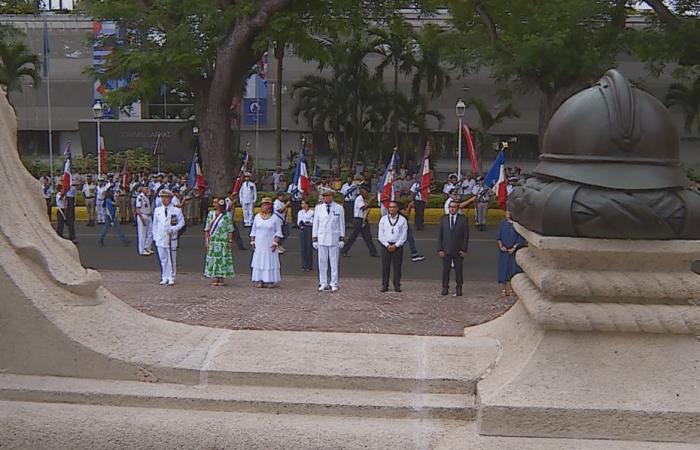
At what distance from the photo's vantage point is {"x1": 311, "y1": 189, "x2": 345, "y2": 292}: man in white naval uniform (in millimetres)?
12328

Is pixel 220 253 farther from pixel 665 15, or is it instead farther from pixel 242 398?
pixel 665 15

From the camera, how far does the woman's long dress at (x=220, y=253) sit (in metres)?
12.4

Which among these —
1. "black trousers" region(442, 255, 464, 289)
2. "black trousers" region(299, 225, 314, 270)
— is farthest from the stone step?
"black trousers" region(299, 225, 314, 270)

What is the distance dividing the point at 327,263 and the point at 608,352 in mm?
9794

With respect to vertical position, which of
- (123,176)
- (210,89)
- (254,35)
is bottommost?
(123,176)

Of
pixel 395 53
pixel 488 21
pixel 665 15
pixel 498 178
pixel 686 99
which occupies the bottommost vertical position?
pixel 498 178

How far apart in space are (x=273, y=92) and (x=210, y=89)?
14.9 metres

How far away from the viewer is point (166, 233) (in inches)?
497

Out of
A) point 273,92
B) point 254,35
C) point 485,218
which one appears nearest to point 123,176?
point 254,35

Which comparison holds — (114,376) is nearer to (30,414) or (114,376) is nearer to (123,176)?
(30,414)

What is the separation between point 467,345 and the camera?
3365mm

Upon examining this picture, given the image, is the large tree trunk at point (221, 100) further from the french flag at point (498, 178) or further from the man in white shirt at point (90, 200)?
the french flag at point (498, 178)

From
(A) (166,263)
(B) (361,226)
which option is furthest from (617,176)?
(B) (361,226)

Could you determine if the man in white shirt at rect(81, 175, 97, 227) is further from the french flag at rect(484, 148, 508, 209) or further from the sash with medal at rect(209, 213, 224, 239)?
the french flag at rect(484, 148, 508, 209)
